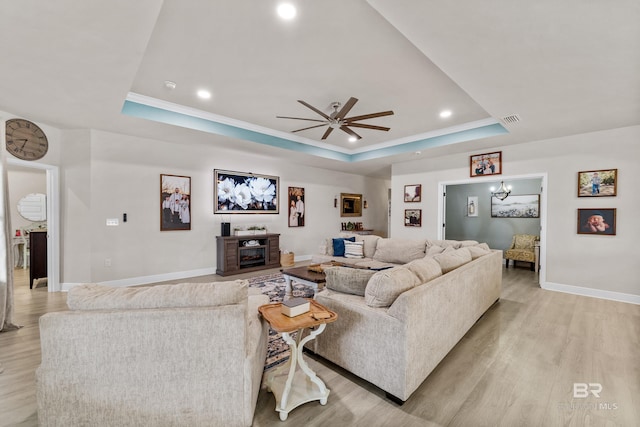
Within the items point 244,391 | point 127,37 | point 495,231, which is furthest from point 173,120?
point 495,231

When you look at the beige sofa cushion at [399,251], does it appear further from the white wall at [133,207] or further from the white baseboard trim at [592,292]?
the white wall at [133,207]

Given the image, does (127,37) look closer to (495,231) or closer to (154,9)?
(154,9)

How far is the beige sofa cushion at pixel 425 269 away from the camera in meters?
2.25

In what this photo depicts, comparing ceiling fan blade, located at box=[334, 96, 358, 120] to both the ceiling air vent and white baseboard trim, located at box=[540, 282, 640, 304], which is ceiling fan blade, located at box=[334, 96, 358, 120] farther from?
white baseboard trim, located at box=[540, 282, 640, 304]

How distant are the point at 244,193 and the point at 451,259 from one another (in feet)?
14.9

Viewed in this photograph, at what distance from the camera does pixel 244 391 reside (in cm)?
153

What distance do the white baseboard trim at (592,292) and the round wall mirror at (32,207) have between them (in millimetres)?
10651

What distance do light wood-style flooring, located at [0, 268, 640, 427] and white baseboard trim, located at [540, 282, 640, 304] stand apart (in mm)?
1021

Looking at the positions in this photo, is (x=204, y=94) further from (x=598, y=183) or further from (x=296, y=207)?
(x=598, y=183)

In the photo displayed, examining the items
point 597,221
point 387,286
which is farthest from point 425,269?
point 597,221

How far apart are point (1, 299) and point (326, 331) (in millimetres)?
3568

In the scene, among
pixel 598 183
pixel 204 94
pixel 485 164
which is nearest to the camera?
pixel 204 94

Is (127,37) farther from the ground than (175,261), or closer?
farther from the ground

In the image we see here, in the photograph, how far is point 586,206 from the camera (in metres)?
4.44
